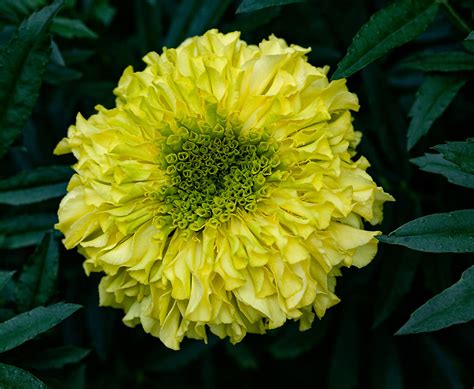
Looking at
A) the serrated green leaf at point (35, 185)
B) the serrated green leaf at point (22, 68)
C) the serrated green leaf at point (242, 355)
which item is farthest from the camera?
the serrated green leaf at point (242, 355)

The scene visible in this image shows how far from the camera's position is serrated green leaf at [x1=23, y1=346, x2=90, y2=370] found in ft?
4.51

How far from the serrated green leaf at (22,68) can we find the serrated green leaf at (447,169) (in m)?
0.73

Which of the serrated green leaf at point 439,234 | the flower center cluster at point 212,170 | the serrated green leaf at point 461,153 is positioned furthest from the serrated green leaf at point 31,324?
the serrated green leaf at point 461,153

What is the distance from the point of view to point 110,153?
1.23 meters

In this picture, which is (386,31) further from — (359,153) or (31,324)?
(31,324)

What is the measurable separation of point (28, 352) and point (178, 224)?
44 centimetres

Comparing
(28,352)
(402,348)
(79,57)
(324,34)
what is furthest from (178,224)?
(402,348)

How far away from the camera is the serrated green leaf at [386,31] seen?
4.01 ft

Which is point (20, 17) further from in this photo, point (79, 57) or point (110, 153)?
point (110, 153)

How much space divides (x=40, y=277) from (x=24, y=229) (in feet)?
0.48

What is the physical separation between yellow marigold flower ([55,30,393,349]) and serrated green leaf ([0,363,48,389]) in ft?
0.70

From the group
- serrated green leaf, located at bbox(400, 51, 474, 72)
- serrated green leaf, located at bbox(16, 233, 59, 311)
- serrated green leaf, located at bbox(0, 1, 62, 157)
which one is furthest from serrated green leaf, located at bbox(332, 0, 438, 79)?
serrated green leaf, located at bbox(16, 233, 59, 311)

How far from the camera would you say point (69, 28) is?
1491 mm

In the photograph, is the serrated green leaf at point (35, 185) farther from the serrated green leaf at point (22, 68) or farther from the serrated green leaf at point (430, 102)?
the serrated green leaf at point (430, 102)
